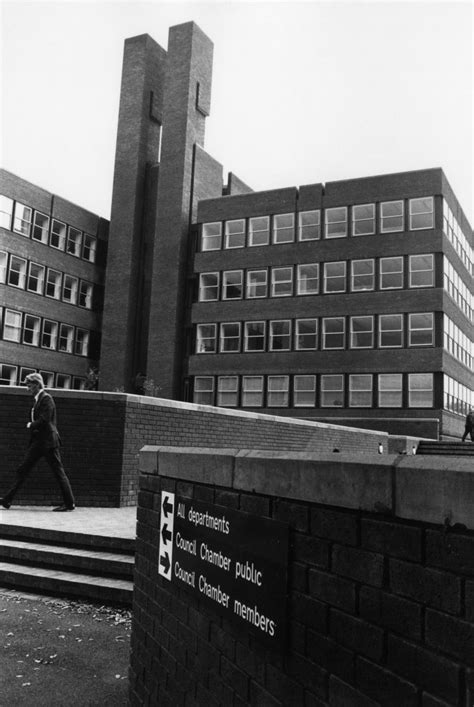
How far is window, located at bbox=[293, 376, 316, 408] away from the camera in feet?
128

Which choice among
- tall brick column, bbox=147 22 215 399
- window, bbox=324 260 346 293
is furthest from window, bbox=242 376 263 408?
window, bbox=324 260 346 293

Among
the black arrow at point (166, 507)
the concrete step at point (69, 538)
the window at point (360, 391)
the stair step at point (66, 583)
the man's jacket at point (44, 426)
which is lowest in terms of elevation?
the stair step at point (66, 583)

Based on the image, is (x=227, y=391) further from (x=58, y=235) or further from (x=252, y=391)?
(x=58, y=235)

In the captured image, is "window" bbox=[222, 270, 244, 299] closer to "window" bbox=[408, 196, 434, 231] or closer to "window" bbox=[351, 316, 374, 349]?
"window" bbox=[351, 316, 374, 349]

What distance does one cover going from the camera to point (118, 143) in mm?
48250

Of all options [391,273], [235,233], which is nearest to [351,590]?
[391,273]

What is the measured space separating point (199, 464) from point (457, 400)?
3832 cm

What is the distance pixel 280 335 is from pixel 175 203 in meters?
11.7

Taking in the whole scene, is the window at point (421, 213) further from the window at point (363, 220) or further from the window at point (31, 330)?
the window at point (31, 330)

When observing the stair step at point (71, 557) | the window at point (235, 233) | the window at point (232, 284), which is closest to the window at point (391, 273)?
the window at point (232, 284)

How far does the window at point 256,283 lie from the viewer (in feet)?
135

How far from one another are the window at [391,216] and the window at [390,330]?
5023mm

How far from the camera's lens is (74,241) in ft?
148

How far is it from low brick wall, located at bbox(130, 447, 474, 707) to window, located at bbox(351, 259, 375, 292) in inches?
1415
